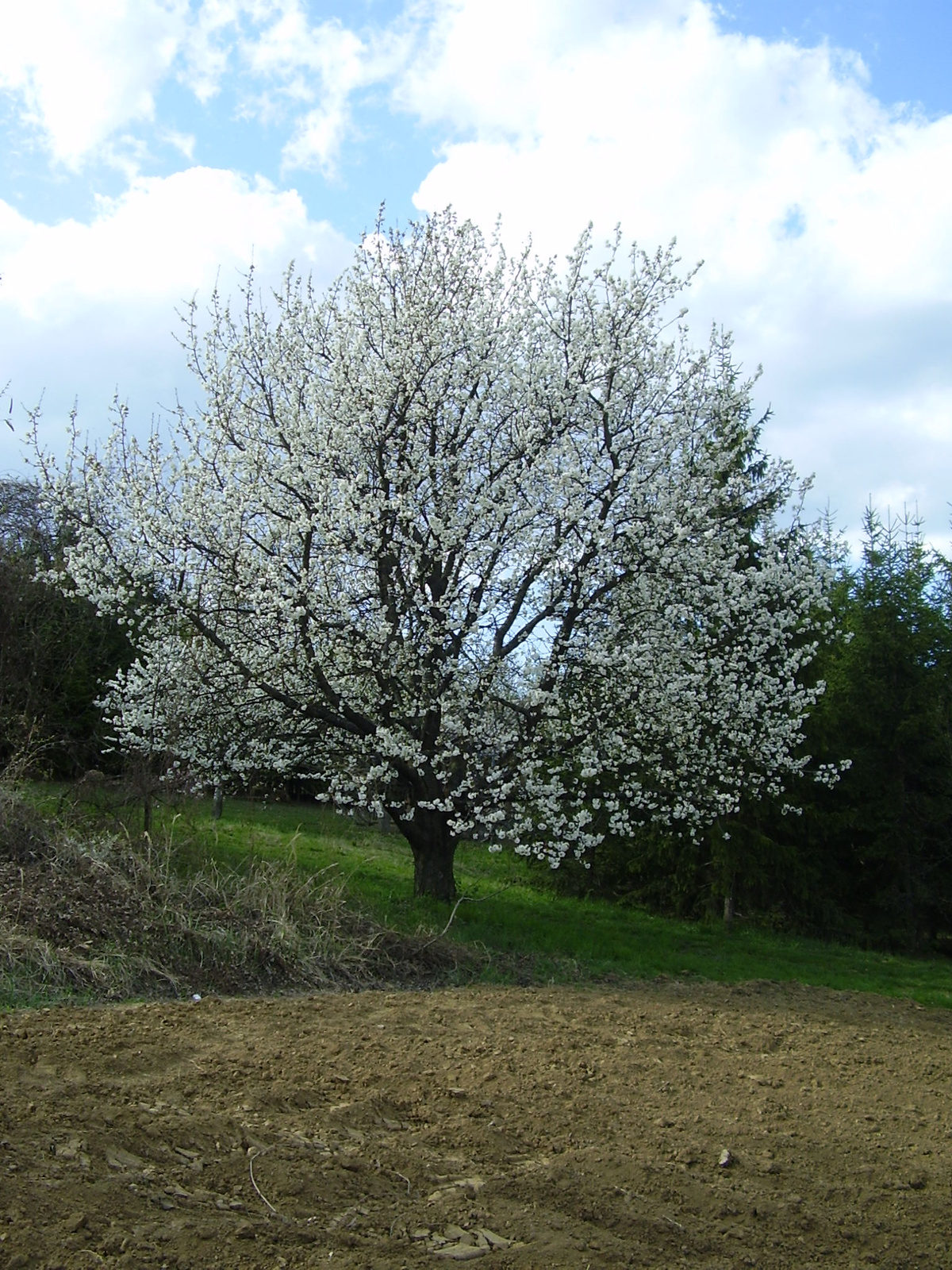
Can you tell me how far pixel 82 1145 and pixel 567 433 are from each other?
7925mm

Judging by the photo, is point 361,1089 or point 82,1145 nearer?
point 82,1145

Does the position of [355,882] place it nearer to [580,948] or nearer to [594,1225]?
[580,948]

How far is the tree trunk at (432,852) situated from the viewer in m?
10.8

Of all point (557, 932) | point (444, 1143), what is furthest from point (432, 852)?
point (444, 1143)

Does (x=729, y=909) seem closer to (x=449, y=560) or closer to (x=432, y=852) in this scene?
(x=432, y=852)

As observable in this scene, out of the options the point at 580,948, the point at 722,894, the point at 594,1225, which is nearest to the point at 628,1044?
the point at 594,1225

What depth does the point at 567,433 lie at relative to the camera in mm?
10219

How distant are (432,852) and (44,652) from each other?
522 centimetres

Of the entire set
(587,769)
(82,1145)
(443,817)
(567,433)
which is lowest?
(82,1145)

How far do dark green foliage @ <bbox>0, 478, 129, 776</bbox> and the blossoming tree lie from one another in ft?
4.03

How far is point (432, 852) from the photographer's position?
10836 millimetres

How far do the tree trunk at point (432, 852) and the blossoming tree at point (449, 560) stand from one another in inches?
1.2

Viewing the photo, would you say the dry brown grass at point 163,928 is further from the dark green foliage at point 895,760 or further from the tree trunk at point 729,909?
the dark green foliage at point 895,760

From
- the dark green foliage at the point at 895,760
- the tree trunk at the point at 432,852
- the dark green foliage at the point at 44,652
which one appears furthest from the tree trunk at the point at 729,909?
the dark green foliage at the point at 44,652
